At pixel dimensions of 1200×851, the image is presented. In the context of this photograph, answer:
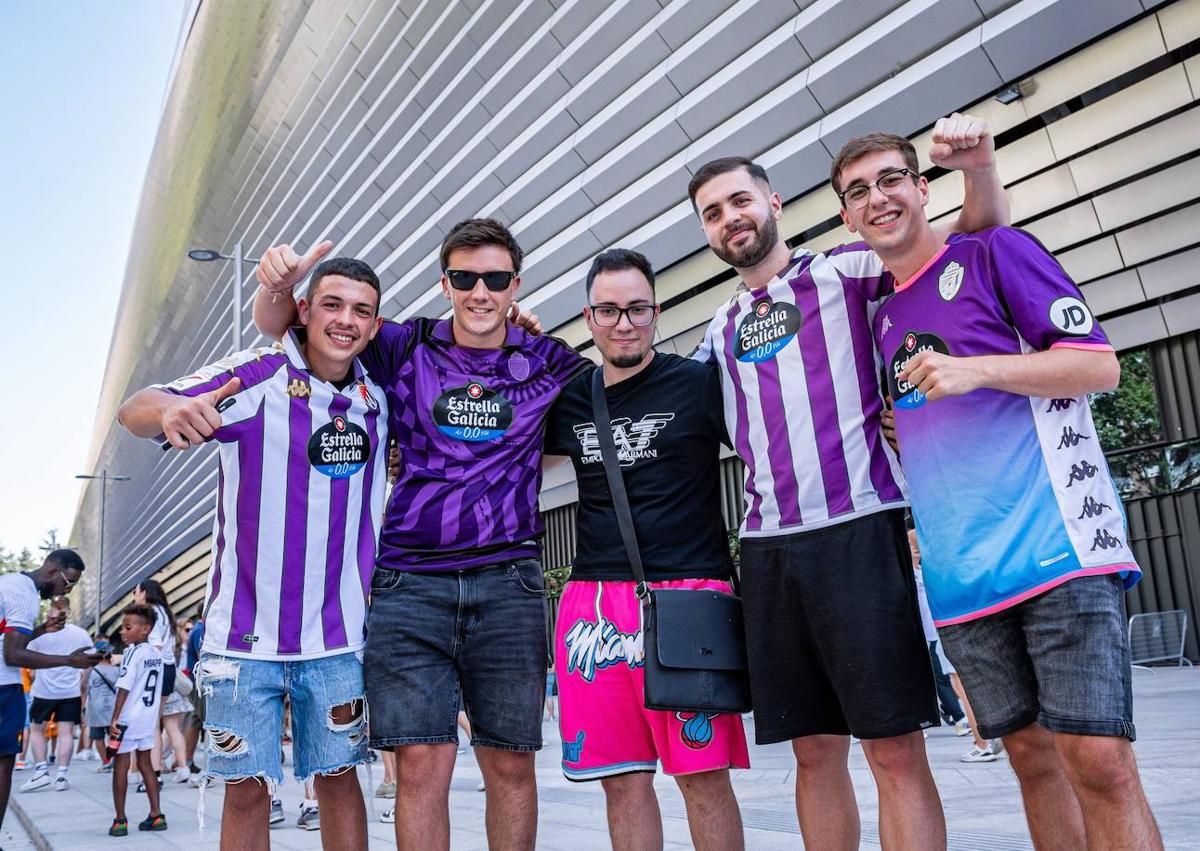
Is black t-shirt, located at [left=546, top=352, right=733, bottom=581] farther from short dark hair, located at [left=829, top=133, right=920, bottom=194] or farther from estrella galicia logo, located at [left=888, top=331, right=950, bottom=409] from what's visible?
short dark hair, located at [left=829, top=133, right=920, bottom=194]

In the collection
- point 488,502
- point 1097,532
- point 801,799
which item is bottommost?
point 801,799

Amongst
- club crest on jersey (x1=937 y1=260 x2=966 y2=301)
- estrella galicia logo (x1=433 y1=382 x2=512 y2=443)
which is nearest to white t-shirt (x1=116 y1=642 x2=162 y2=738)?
estrella galicia logo (x1=433 y1=382 x2=512 y2=443)

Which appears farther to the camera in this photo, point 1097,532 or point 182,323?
point 182,323

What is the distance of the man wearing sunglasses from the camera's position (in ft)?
10.2

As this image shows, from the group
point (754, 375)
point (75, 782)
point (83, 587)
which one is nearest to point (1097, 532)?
point (754, 375)

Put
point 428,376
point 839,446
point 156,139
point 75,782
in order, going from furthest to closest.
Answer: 1. point 156,139
2. point 75,782
3. point 428,376
4. point 839,446

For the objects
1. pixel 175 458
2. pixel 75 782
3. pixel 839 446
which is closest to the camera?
pixel 839 446

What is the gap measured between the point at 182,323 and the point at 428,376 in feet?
183

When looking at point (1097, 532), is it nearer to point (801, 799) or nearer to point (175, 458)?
point (801, 799)

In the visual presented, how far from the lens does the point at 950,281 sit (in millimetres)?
2689

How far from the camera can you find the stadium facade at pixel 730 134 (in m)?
11.7

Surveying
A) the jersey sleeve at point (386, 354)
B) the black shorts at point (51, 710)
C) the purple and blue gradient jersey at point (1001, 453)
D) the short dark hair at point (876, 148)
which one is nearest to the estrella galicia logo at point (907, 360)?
the purple and blue gradient jersey at point (1001, 453)

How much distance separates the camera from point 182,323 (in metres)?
53.7

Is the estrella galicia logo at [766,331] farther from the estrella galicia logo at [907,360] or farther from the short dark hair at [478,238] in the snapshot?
the short dark hair at [478,238]
